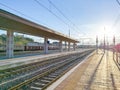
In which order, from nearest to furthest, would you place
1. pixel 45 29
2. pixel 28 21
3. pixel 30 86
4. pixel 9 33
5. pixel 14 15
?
pixel 30 86 < pixel 14 15 < pixel 28 21 < pixel 9 33 < pixel 45 29

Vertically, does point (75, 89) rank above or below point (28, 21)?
below

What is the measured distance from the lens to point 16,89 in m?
8.47

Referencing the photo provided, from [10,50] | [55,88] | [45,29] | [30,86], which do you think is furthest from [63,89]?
[45,29]

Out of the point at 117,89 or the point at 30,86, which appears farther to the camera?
the point at 30,86

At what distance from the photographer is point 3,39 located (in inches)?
4043

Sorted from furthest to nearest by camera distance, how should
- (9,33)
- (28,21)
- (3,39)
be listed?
(3,39), (9,33), (28,21)

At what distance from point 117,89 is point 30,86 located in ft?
15.2

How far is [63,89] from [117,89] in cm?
277

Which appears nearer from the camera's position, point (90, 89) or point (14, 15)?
point (90, 89)

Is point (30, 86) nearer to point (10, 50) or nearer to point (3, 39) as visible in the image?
point (10, 50)

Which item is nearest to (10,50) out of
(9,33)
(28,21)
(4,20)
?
(9,33)

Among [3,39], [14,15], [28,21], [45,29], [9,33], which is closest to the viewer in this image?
[14,15]

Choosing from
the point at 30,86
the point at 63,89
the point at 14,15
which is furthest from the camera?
the point at 14,15

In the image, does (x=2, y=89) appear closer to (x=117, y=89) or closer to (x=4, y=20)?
(x=117, y=89)
